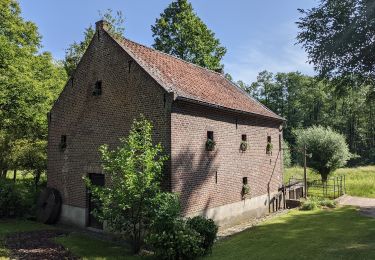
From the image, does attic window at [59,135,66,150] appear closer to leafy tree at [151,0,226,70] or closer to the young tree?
the young tree

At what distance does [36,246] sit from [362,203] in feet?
66.2

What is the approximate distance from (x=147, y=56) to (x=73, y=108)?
14.8ft

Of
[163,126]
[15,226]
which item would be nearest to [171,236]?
[163,126]

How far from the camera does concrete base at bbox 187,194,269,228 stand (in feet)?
48.4

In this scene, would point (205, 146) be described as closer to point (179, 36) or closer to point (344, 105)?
point (179, 36)

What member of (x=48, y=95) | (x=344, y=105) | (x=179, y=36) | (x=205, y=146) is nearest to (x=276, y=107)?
(x=344, y=105)

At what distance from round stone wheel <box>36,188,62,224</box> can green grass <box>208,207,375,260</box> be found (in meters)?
8.32

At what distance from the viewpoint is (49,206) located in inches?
646

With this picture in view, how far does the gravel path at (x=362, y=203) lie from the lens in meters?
19.0

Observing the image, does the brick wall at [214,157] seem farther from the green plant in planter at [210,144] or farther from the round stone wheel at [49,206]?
the round stone wheel at [49,206]

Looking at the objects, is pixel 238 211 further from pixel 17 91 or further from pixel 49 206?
pixel 17 91

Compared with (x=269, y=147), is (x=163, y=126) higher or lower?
higher

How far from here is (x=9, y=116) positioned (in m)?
22.6

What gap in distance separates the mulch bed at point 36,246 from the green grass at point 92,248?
1.04ft
